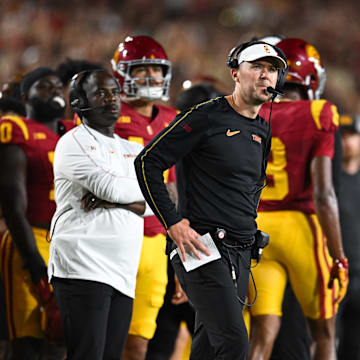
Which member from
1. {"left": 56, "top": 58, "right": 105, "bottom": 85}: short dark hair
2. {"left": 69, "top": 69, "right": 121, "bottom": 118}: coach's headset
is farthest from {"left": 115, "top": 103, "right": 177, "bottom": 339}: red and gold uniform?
{"left": 56, "top": 58, "right": 105, "bottom": 85}: short dark hair

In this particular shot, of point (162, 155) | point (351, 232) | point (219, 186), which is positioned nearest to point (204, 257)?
point (219, 186)

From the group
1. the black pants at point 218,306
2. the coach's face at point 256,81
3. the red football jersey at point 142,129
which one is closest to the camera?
the black pants at point 218,306

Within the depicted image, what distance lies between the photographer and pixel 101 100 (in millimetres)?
3539

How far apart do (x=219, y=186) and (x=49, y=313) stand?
1.32m

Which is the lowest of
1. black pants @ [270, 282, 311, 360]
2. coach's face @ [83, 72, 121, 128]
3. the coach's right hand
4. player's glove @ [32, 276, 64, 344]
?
black pants @ [270, 282, 311, 360]

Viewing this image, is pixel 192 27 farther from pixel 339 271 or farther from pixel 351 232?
pixel 339 271

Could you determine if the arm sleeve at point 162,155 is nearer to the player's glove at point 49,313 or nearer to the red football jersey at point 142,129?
the red football jersey at point 142,129

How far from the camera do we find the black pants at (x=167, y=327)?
4.86m

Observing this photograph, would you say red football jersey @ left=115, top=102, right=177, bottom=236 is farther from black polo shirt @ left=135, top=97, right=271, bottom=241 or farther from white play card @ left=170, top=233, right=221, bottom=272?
white play card @ left=170, top=233, right=221, bottom=272

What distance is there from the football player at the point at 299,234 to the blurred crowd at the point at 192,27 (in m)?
6.11

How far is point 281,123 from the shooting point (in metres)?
4.04

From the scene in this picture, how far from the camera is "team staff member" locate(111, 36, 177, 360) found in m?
4.00

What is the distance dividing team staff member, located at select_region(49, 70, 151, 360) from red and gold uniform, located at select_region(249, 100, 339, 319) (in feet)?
2.98

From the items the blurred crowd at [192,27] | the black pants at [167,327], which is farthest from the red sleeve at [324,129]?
the blurred crowd at [192,27]
